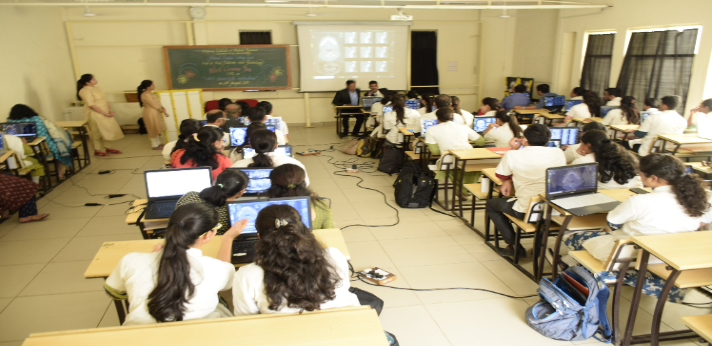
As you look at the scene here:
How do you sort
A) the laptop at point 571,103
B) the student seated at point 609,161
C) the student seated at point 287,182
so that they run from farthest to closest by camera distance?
1. the laptop at point 571,103
2. the student seated at point 609,161
3. the student seated at point 287,182

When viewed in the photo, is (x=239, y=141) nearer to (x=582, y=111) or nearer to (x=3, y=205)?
(x=3, y=205)

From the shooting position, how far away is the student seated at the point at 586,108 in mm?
6895

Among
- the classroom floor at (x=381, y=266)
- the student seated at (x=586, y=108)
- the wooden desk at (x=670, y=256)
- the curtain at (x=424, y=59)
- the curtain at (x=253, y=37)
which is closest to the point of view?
the wooden desk at (x=670, y=256)

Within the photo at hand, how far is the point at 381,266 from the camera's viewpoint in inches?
140

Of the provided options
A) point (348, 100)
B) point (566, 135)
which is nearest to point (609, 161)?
point (566, 135)

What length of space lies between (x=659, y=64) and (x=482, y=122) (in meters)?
3.36

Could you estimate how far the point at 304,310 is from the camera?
1717 mm

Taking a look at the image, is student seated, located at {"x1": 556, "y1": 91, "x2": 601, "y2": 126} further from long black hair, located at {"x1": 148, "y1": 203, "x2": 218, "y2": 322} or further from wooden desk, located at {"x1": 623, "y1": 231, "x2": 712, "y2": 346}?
long black hair, located at {"x1": 148, "y1": 203, "x2": 218, "y2": 322}

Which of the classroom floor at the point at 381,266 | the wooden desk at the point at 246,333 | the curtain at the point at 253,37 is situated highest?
the curtain at the point at 253,37

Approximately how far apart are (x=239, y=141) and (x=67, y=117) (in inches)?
211

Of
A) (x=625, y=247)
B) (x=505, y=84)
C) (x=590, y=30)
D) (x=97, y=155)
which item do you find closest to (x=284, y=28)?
(x=97, y=155)

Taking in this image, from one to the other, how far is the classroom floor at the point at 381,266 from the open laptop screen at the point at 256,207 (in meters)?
Result: 0.97

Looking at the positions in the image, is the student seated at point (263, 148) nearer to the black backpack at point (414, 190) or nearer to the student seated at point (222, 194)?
the student seated at point (222, 194)

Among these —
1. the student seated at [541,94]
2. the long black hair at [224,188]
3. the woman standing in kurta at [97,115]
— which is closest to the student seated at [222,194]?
the long black hair at [224,188]
